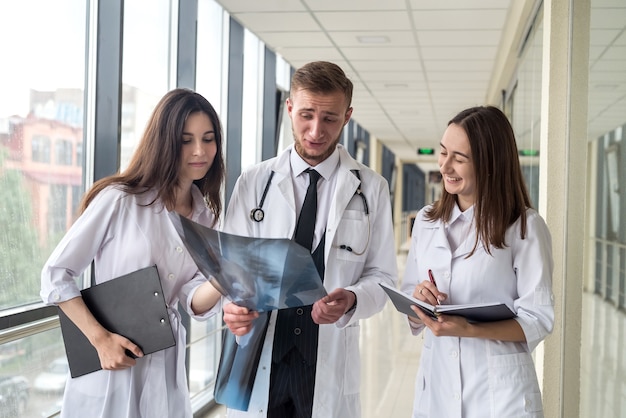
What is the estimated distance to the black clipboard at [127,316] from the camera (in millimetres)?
2023

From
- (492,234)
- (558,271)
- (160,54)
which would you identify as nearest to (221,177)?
(492,234)

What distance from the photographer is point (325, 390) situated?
2.17 metres

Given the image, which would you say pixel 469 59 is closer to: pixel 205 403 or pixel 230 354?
pixel 205 403

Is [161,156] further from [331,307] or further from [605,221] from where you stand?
[605,221]

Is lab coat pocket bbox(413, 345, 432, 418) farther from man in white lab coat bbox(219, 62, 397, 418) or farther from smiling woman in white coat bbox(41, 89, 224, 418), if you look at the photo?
smiling woman in white coat bbox(41, 89, 224, 418)

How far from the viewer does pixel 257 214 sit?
227cm

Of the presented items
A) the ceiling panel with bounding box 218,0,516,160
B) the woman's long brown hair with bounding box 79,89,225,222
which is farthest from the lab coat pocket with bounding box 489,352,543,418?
the ceiling panel with bounding box 218,0,516,160

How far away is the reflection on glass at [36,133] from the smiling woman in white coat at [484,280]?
1.80 meters

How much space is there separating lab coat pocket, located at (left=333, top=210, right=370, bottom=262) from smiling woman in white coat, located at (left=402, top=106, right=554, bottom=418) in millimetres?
227

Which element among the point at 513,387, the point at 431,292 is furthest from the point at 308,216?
the point at 513,387

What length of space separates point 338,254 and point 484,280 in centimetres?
47

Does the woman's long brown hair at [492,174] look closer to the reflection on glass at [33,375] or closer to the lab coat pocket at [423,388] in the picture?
the lab coat pocket at [423,388]

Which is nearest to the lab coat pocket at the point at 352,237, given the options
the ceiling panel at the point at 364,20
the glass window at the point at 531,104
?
the glass window at the point at 531,104

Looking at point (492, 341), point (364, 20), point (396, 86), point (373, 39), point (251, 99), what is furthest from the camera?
point (396, 86)
